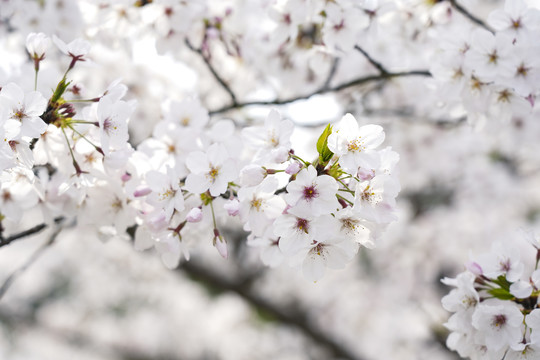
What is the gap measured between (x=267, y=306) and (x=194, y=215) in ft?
9.03

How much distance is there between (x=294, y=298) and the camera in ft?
20.1

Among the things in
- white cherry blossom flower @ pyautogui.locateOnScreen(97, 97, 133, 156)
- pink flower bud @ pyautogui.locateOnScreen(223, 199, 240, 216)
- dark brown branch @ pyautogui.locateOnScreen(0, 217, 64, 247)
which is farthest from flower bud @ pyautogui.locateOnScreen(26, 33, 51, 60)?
pink flower bud @ pyautogui.locateOnScreen(223, 199, 240, 216)

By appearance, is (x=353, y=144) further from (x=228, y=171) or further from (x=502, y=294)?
(x=502, y=294)

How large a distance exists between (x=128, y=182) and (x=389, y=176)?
0.71 m

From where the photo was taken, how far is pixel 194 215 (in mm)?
1170

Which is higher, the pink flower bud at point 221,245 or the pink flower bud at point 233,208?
the pink flower bud at point 233,208

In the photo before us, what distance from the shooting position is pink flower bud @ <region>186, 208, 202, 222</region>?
1.17 m

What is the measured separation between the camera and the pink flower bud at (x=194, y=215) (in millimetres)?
1167

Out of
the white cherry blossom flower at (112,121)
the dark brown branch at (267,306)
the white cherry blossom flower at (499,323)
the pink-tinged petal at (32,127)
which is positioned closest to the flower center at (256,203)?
the white cherry blossom flower at (112,121)

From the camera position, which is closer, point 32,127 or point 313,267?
point 32,127

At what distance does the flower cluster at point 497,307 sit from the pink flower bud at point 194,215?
728 millimetres

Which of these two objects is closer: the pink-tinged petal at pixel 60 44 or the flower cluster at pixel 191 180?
the flower cluster at pixel 191 180

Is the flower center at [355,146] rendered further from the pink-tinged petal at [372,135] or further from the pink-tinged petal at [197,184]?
the pink-tinged petal at [197,184]

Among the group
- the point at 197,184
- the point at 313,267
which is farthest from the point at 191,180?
the point at 313,267
